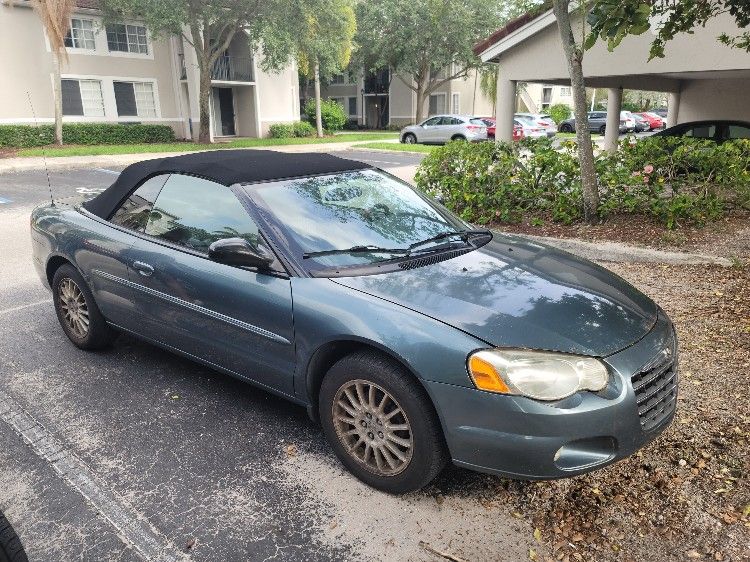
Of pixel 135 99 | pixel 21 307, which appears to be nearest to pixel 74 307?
pixel 21 307

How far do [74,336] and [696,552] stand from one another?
4.23 metres

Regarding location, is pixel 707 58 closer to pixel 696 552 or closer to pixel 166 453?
pixel 696 552

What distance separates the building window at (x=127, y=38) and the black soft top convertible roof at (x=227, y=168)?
24281 mm

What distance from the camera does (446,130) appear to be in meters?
26.4

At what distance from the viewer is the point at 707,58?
8977 mm

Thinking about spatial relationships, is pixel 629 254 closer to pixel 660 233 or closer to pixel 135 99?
pixel 660 233

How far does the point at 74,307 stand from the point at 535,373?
3.53 meters

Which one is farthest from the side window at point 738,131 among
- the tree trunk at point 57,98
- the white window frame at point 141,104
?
the white window frame at point 141,104

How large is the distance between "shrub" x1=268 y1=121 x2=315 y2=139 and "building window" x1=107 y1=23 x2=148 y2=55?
6.55 m

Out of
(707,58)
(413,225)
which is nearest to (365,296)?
(413,225)

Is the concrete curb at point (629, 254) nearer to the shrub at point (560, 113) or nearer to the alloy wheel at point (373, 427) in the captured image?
the alloy wheel at point (373, 427)

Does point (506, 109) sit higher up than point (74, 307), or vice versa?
point (506, 109)

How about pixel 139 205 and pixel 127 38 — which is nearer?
pixel 139 205

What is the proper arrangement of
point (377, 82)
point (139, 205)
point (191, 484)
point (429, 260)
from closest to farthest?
point (191, 484), point (429, 260), point (139, 205), point (377, 82)
